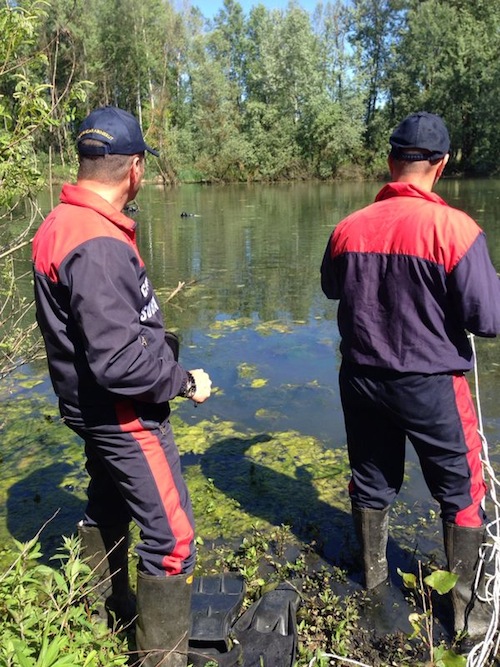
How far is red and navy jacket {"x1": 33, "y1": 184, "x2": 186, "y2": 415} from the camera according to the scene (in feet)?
6.64

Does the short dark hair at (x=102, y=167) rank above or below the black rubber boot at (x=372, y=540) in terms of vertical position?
above

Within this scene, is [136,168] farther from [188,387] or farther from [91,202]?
[188,387]

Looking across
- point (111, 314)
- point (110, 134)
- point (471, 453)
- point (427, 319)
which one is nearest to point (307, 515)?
point (471, 453)

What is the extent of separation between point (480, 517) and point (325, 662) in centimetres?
99

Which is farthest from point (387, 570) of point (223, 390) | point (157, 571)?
point (223, 390)

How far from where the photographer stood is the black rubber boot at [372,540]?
3.10 metres

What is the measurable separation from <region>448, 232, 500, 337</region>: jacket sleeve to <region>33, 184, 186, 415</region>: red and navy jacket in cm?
125

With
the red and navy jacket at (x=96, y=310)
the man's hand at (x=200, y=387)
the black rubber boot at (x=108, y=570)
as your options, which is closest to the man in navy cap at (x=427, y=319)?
the man's hand at (x=200, y=387)

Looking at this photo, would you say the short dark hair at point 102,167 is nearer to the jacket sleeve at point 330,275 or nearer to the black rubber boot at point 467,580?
the jacket sleeve at point 330,275

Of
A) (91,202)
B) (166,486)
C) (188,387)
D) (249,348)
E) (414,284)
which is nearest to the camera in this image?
(91,202)

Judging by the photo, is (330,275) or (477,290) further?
(330,275)

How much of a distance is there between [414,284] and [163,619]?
1774 millimetres

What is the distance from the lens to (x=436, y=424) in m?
2.72

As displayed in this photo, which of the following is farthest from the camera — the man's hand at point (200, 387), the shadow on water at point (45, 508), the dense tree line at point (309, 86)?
the dense tree line at point (309, 86)
